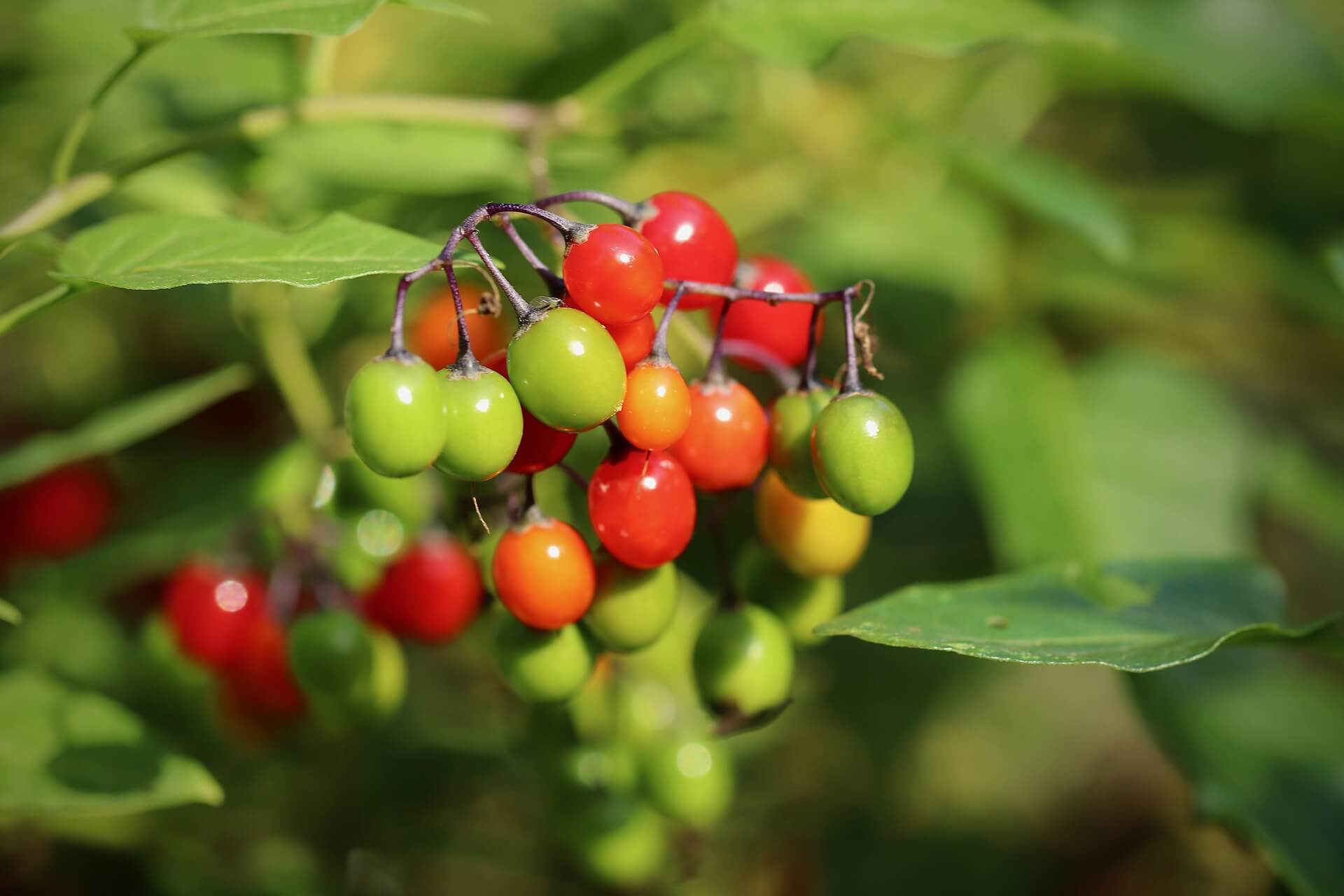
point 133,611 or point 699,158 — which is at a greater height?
point 699,158

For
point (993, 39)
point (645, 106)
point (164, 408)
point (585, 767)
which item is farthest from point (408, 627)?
point (993, 39)

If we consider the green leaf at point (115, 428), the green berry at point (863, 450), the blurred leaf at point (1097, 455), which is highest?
the green berry at point (863, 450)

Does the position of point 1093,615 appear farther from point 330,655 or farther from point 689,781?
point 330,655

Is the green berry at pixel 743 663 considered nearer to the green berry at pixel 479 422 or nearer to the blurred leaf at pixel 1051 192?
the green berry at pixel 479 422

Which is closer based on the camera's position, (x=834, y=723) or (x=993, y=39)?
(x=993, y=39)

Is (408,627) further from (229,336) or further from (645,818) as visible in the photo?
(229,336)

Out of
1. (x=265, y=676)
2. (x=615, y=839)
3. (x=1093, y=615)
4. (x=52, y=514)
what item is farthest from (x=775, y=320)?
(x=52, y=514)

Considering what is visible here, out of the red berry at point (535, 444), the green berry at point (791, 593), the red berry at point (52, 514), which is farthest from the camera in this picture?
the red berry at point (52, 514)

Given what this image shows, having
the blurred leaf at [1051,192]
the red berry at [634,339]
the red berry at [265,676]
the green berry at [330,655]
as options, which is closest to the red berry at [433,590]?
the green berry at [330,655]
